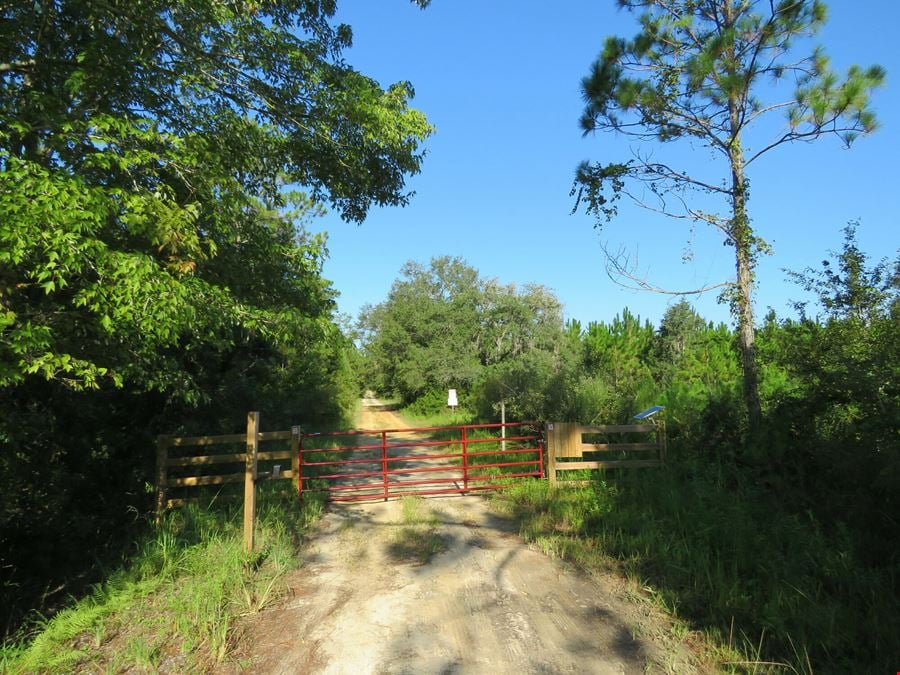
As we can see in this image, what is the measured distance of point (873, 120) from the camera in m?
7.88

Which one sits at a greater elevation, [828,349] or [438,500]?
[828,349]

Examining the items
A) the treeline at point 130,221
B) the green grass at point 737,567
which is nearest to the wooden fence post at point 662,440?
the green grass at point 737,567

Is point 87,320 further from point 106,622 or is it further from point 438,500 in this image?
point 438,500

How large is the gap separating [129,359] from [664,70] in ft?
31.4

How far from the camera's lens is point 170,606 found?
4.77 m

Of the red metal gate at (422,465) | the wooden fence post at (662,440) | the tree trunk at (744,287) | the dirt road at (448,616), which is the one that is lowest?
the dirt road at (448,616)

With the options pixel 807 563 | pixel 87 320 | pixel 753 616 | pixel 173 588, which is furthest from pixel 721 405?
pixel 87 320

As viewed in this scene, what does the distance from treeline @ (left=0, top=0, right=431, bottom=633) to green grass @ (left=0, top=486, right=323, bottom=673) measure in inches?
62.5

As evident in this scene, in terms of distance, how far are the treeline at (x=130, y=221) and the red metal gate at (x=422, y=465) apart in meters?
2.51

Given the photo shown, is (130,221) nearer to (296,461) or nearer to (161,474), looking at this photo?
(161,474)

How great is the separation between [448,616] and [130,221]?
485 centimetres

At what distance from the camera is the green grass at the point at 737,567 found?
3854mm

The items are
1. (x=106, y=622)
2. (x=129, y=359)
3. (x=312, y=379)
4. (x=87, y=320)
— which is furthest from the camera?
(x=312, y=379)

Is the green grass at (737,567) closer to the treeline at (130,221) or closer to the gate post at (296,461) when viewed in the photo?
the gate post at (296,461)
